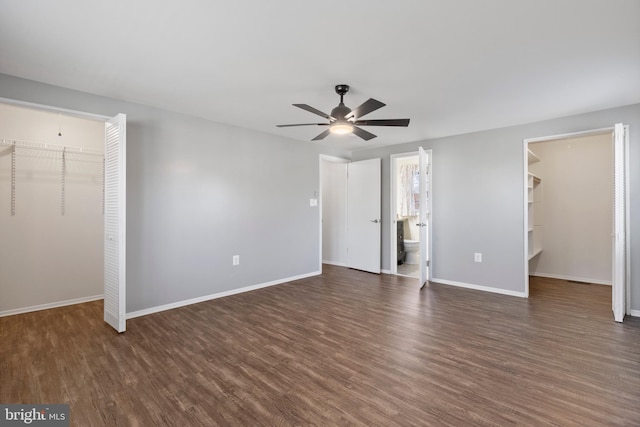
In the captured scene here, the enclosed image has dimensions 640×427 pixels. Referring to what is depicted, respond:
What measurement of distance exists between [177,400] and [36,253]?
3138 mm

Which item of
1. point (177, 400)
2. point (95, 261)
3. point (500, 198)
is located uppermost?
point (500, 198)

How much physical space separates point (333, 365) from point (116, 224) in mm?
2504

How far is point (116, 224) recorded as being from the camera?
2.97 m

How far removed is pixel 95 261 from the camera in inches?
159

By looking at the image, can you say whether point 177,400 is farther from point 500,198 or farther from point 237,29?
point 500,198

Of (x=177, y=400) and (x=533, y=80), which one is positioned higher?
(x=533, y=80)

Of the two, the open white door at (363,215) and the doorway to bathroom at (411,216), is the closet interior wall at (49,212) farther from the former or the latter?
the doorway to bathroom at (411,216)

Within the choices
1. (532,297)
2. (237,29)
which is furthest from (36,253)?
(532,297)

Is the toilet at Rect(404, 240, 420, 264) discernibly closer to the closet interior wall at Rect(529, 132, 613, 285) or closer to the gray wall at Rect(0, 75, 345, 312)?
the closet interior wall at Rect(529, 132, 613, 285)

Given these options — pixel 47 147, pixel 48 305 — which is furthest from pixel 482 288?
pixel 47 147

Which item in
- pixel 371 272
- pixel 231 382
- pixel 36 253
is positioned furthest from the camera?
pixel 371 272

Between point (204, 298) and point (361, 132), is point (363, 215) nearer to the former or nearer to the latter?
point (361, 132)

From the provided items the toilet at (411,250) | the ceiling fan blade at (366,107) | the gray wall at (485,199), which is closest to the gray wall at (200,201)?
the ceiling fan blade at (366,107)

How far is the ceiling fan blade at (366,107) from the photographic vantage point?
2393 mm
